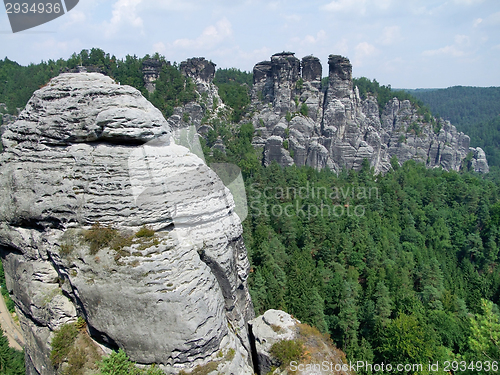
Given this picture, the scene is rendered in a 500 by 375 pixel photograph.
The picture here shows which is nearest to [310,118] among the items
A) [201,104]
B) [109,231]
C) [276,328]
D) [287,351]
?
[201,104]

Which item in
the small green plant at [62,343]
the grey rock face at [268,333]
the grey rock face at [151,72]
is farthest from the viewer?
the grey rock face at [151,72]

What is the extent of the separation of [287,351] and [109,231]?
328 inches

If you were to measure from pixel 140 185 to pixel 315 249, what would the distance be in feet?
97.6

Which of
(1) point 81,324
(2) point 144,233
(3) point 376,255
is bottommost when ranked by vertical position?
(3) point 376,255

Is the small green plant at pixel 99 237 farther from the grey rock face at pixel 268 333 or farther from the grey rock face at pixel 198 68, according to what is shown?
the grey rock face at pixel 198 68

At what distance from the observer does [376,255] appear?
34469 millimetres

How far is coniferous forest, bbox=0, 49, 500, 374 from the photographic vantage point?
77.5 feet

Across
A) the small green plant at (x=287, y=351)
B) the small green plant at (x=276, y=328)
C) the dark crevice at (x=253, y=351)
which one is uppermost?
the small green plant at (x=276, y=328)

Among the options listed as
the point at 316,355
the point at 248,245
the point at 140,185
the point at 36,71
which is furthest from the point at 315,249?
the point at 36,71

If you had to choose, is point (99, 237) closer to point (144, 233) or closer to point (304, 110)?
point (144, 233)

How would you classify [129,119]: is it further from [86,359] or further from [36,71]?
[36,71]

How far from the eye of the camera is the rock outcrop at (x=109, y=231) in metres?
10.7

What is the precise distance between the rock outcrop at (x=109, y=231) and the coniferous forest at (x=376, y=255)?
1201cm

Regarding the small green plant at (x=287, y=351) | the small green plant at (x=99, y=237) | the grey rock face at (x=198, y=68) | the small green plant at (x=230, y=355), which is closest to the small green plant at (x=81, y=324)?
the small green plant at (x=99, y=237)
